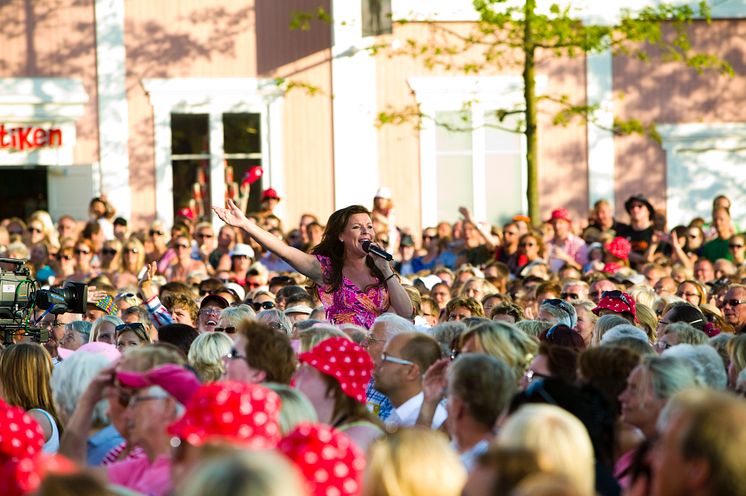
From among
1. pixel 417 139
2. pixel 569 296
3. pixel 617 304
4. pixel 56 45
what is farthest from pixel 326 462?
pixel 417 139

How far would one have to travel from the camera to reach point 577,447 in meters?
4.15

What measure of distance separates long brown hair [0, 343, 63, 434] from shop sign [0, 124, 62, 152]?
43.7 feet

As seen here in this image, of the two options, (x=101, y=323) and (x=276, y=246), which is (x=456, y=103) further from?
(x=276, y=246)

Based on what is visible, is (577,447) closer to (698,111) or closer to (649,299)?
(649,299)

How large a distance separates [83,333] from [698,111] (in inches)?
587

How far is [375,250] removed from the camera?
8.48 meters

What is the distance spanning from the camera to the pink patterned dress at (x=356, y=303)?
8.71 metres

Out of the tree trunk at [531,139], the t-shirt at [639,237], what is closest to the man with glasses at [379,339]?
the t-shirt at [639,237]

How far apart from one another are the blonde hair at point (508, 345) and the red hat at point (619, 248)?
8796 mm

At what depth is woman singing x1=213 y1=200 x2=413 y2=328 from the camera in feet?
28.5

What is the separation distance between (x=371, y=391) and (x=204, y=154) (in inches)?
548

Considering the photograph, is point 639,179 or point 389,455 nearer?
point 389,455

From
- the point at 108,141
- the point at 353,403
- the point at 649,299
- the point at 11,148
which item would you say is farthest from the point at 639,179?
the point at 353,403

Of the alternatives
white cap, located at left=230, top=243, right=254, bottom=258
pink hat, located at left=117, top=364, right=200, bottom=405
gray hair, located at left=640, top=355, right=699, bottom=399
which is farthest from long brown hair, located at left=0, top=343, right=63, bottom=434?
white cap, located at left=230, top=243, right=254, bottom=258
